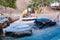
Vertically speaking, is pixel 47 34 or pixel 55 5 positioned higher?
pixel 55 5

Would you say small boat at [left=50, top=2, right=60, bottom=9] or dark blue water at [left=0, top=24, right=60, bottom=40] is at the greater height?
small boat at [left=50, top=2, right=60, bottom=9]

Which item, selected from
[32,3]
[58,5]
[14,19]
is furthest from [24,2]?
[14,19]

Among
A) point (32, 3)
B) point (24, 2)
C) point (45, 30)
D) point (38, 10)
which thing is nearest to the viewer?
point (45, 30)

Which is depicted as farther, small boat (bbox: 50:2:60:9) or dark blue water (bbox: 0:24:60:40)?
small boat (bbox: 50:2:60:9)

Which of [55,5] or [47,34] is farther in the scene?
[55,5]

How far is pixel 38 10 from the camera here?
50.8 feet

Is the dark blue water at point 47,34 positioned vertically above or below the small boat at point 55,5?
below

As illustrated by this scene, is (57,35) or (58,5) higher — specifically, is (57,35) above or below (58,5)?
below

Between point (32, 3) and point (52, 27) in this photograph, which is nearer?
point (52, 27)

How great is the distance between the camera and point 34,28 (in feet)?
32.3

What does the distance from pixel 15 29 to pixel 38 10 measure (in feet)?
23.3

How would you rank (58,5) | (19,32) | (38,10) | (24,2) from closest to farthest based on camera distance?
1. (19,32)
2. (38,10)
3. (58,5)
4. (24,2)

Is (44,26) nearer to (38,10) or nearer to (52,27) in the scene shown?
(52,27)

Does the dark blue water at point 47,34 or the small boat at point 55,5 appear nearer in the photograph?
the dark blue water at point 47,34
